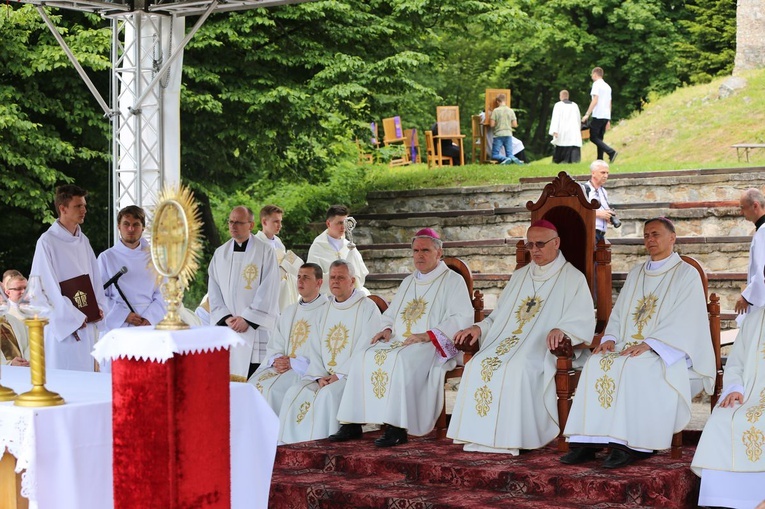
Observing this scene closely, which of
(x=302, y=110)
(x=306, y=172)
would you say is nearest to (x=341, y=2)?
(x=302, y=110)

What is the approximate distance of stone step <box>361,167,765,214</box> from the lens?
45.8ft

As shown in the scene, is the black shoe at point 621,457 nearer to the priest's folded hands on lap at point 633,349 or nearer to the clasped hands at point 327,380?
the priest's folded hands on lap at point 633,349

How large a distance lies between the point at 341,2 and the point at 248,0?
15.4 ft

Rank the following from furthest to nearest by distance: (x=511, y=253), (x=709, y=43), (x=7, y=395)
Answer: (x=709, y=43)
(x=511, y=253)
(x=7, y=395)

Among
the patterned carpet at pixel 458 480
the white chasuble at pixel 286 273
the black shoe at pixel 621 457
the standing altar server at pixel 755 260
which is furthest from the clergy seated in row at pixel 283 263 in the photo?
the black shoe at pixel 621 457

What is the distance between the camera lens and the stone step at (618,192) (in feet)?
45.8

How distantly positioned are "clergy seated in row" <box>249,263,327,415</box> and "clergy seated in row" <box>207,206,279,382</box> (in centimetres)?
55

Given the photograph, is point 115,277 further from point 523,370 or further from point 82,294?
point 523,370

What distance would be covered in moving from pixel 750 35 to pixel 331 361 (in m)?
15.2

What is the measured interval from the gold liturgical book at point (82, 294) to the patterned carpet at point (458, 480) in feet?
4.90

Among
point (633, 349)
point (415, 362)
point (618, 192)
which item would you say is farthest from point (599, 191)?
point (633, 349)

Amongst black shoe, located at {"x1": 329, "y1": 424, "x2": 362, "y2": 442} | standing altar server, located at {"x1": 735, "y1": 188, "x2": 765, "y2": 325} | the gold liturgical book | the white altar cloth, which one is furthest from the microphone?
standing altar server, located at {"x1": 735, "y1": 188, "x2": 765, "y2": 325}

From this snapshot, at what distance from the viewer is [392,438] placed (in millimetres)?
7363

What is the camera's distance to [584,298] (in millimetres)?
7227
